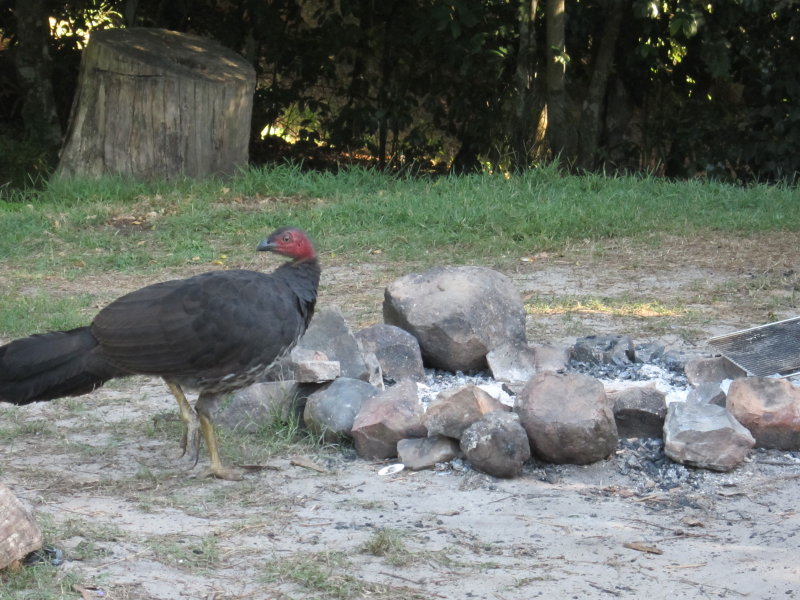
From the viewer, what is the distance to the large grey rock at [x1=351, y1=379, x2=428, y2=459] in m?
4.54

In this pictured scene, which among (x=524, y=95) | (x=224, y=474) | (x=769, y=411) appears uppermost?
(x=524, y=95)

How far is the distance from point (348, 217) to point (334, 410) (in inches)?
187

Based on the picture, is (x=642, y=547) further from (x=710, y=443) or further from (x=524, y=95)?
(x=524, y=95)

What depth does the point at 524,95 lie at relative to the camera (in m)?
13.0

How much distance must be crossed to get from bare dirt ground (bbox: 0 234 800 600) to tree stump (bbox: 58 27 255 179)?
521 cm

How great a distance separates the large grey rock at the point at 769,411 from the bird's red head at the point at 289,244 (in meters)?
1.85

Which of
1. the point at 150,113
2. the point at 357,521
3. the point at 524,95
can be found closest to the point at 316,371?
the point at 357,521

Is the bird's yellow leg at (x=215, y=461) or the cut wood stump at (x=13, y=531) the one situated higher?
the cut wood stump at (x=13, y=531)

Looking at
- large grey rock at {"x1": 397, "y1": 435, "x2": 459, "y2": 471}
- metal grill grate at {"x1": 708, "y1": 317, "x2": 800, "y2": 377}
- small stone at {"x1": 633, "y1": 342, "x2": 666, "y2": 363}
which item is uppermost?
metal grill grate at {"x1": 708, "y1": 317, "x2": 800, "y2": 377}

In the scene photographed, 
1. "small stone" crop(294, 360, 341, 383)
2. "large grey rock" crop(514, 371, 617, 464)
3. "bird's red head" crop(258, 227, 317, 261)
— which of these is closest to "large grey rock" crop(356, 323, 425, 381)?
"small stone" crop(294, 360, 341, 383)

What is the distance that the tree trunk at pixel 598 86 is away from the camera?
508 inches

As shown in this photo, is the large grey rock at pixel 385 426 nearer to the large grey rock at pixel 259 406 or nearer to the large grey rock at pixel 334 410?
the large grey rock at pixel 334 410

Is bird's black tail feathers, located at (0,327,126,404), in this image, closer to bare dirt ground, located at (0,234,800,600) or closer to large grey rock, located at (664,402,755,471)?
bare dirt ground, located at (0,234,800,600)

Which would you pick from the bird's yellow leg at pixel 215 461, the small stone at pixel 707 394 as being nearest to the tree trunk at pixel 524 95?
the small stone at pixel 707 394
